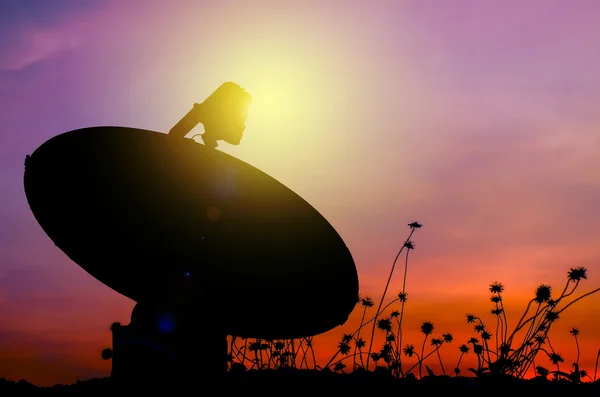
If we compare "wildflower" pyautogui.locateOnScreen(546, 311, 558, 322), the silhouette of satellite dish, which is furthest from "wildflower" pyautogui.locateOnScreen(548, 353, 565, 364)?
the silhouette of satellite dish

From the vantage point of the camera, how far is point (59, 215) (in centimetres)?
764

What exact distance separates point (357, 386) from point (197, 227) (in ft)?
9.24

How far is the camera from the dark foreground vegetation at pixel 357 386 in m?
6.09

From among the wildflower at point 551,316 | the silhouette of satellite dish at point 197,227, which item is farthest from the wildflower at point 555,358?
the silhouette of satellite dish at point 197,227

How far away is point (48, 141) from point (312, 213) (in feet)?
10.5

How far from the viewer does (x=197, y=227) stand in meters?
7.61

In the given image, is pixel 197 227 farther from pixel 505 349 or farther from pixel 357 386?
pixel 505 349

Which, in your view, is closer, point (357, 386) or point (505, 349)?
point (357, 386)

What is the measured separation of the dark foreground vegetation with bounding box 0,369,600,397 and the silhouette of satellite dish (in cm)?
78

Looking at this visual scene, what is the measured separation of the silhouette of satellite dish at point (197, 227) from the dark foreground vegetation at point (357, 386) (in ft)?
2.57

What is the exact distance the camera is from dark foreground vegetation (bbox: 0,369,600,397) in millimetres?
6094

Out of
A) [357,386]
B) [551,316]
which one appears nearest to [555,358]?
[551,316]

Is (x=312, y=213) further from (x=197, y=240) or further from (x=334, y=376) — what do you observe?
(x=334, y=376)

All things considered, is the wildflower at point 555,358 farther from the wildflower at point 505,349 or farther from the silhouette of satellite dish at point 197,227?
the silhouette of satellite dish at point 197,227
